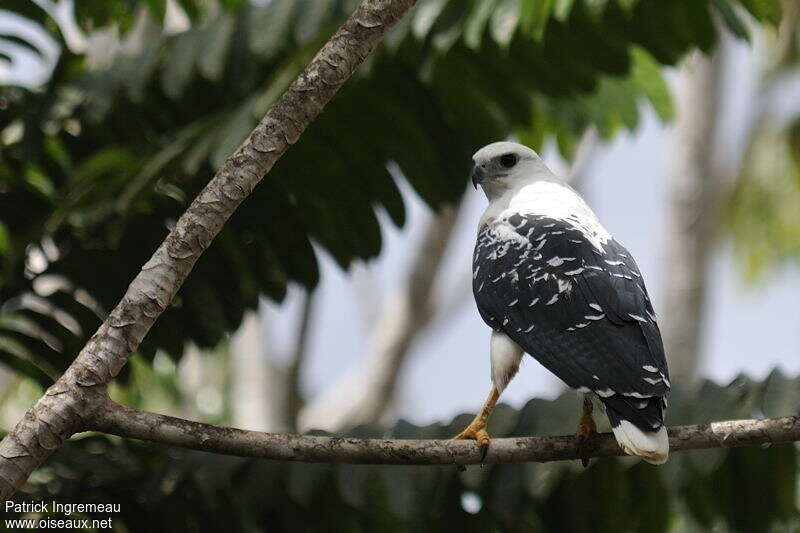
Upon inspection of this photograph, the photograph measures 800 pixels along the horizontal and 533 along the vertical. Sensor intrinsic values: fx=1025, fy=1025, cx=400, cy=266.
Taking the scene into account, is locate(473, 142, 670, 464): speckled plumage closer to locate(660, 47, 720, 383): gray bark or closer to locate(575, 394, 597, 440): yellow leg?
locate(575, 394, 597, 440): yellow leg

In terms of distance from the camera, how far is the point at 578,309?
3.40m

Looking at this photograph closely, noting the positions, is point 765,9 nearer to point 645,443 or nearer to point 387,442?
point 645,443

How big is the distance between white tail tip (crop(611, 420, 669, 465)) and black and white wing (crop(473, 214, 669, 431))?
0.09 feet

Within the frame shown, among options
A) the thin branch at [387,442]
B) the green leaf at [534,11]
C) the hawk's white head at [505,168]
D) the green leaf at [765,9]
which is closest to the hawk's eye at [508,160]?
the hawk's white head at [505,168]

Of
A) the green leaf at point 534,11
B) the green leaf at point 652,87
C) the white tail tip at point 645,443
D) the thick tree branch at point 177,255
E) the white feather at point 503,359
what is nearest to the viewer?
the thick tree branch at point 177,255

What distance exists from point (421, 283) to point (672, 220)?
2.86m

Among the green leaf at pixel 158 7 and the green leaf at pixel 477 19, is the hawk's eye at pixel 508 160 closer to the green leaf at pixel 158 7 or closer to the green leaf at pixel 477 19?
the green leaf at pixel 477 19

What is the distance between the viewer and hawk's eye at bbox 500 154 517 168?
13.7 feet

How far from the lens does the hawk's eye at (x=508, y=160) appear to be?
164 inches

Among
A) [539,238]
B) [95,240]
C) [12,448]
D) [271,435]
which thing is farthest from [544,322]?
[95,240]

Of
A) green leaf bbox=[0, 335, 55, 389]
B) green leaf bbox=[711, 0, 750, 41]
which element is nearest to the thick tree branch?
green leaf bbox=[0, 335, 55, 389]

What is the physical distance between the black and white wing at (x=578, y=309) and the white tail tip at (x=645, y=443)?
28mm

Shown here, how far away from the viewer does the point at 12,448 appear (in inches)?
106

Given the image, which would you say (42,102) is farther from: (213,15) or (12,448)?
(12,448)
